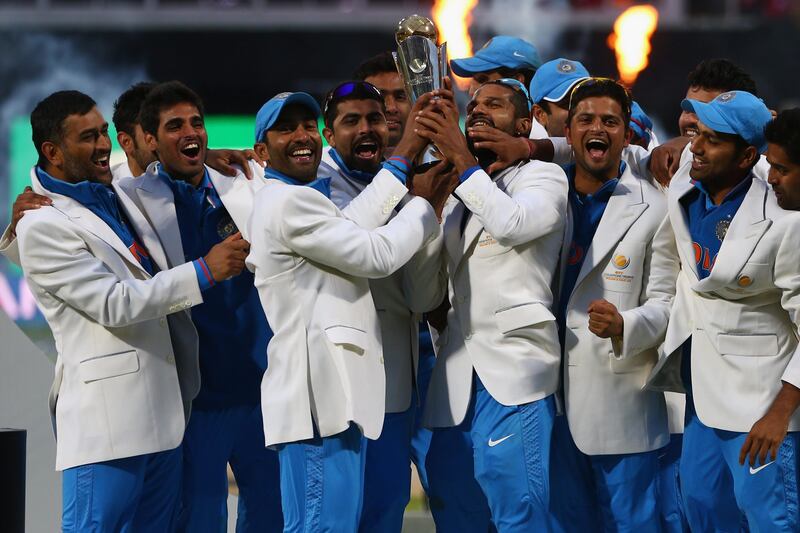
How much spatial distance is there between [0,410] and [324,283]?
230 cm

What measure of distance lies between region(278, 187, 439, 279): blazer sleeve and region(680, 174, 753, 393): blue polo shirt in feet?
2.77

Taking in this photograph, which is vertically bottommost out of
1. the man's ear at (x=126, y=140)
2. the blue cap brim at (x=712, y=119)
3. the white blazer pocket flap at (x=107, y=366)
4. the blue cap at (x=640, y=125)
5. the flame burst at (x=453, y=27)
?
the white blazer pocket flap at (x=107, y=366)

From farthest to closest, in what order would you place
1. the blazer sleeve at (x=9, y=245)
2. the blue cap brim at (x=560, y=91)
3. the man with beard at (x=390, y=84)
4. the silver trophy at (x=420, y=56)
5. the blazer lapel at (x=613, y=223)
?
the man with beard at (x=390, y=84) → the blue cap brim at (x=560, y=91) → the blazer sleeve at (x=9, y=245) → the blazer lapel at (x=613, y=223) → the silver trophy at (x=420, y=56)

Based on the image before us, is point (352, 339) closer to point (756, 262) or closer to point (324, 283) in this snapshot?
point (324, 283)

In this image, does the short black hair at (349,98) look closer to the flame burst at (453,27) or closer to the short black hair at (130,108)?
the short black hair at (130,108)

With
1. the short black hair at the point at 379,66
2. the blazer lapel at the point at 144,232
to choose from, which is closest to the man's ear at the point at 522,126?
the short black hair at the point at 379,66

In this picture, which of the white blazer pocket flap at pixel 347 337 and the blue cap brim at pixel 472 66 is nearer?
the white blazer pocket flap at pixel 347 337

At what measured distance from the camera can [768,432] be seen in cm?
371

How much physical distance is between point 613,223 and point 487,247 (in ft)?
1.38

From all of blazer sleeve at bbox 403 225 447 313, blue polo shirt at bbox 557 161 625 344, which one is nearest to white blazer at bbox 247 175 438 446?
blazer sleeve at bbox 403 225 447 313

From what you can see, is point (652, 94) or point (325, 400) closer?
point (325, 400)

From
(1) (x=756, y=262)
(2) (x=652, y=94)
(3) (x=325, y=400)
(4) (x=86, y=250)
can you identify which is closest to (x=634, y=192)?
(1) (x=756, y=262)

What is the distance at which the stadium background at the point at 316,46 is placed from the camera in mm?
14016

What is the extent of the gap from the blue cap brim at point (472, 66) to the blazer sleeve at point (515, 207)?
1191 mm
